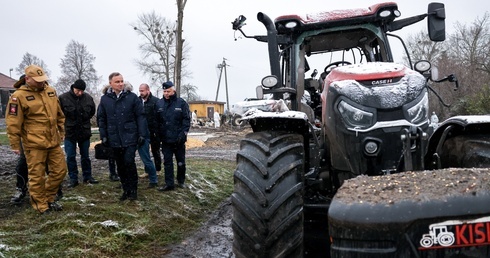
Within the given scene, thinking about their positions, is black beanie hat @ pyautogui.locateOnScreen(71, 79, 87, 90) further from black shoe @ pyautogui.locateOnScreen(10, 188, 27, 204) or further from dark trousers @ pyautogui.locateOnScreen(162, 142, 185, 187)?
black shoe @ pyautogui.locateOnScreen(10, 188, 27, 204)

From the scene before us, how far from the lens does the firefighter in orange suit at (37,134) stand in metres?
5.32

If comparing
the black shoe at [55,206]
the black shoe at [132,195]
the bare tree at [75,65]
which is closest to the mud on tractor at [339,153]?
the black shoe at [132,195]

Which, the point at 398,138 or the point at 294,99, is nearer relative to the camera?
the point at 398,138

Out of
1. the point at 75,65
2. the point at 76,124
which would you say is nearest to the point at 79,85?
the point at 76,124

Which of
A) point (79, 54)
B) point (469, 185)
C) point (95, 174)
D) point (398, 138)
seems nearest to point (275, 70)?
point (398, 138)

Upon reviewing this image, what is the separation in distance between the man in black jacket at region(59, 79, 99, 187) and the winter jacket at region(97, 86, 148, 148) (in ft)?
2.86

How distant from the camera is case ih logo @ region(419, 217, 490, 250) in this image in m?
1.90

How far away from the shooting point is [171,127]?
718 centimetres

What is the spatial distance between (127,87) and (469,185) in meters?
5.42

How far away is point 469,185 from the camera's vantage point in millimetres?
1989

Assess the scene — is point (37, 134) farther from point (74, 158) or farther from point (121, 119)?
point (74, 158)

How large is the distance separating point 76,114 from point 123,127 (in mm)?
1340

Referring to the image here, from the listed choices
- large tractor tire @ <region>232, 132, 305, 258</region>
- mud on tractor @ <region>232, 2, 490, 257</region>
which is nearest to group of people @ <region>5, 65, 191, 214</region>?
mud on tractor @ <region>232, 2, 490, 257</region>

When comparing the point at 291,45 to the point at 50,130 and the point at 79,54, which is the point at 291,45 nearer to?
the point at 50,130
